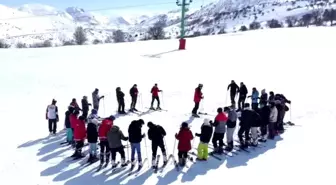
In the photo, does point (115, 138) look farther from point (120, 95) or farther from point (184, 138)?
point (120, 95)

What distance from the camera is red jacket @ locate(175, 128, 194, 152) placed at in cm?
1330

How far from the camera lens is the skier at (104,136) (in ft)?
44.4

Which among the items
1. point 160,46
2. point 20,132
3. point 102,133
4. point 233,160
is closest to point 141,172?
point 102,133

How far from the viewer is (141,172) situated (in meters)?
13.4

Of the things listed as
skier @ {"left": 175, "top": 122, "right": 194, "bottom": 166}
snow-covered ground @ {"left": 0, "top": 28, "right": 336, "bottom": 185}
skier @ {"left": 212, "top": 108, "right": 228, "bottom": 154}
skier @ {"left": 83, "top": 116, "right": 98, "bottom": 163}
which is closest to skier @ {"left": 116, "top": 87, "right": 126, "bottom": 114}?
snow-covered ground @ {"left": 0, "top": 28, "right": 336, "bottom": 185}

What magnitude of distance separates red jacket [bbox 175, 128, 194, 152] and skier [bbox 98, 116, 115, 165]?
8.20 feet

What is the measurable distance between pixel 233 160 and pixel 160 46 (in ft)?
94.6

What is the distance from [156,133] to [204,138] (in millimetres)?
1792

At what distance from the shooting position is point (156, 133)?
43.4ft

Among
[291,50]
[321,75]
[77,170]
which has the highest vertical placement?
[291,50]

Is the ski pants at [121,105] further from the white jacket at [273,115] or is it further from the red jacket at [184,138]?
the white jacket at [273,115]

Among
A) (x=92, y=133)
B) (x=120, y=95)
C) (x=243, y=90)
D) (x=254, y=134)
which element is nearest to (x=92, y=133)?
(x=92, y=133)

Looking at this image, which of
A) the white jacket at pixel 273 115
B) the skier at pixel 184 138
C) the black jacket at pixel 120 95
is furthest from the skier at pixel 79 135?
the white jacket at pixel 273 115

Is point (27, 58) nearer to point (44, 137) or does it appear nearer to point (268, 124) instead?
point (44, 137)
